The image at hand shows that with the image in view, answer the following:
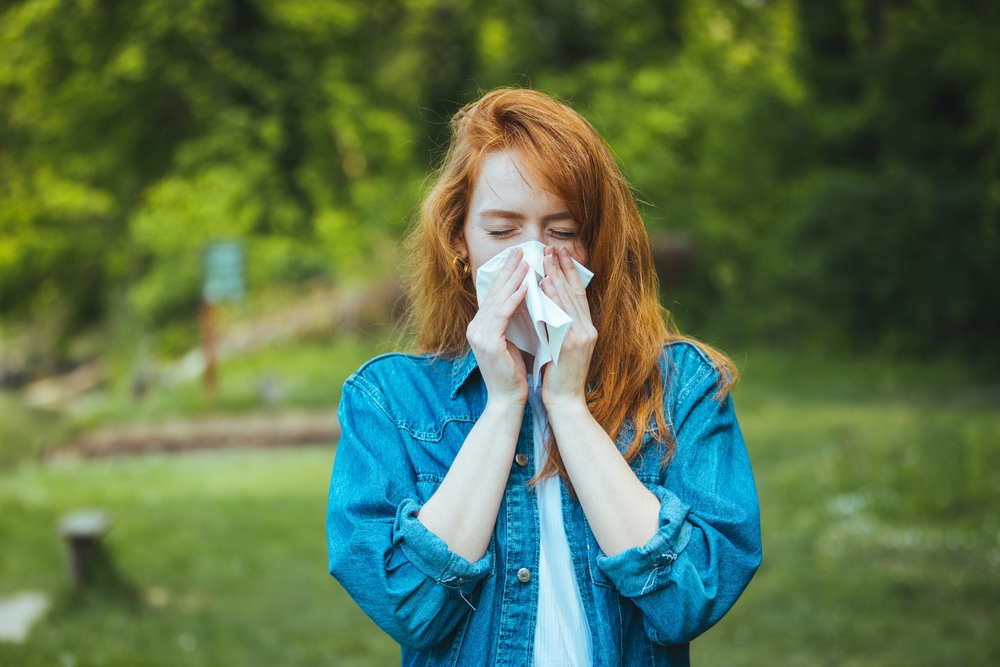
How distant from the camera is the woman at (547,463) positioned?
160 centimetres

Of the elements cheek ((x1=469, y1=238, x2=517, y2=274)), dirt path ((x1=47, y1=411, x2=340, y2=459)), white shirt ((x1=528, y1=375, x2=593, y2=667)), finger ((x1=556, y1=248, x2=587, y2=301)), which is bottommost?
dirt path ((x1=47, y1=411, x2=340, y2=459))

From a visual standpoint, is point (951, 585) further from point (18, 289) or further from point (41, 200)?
point (18, 289)

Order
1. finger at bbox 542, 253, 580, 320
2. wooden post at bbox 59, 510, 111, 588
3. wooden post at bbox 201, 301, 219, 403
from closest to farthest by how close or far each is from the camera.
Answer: finger at bbox 542, 253, 580, 320 < wooden post at bbox 59, 510, 111, 588 < wooden post at bbox 201, 301, 219, 403

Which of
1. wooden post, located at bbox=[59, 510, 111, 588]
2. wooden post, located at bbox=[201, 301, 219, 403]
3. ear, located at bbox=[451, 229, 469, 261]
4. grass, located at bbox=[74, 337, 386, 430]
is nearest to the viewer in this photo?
ear, located at bbox=[451, 229, 469, 261]

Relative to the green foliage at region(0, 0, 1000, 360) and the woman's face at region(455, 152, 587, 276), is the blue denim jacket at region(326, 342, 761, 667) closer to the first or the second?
the woman's face at region(455, 152, 587, 276)

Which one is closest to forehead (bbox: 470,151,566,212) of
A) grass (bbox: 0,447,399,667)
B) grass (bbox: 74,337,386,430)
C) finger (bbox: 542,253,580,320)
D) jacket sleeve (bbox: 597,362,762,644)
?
finger (bbox: 542,253,580,320)

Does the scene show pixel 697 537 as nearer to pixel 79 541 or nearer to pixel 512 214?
pixel 512 214

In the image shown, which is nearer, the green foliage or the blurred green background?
the blurred green background

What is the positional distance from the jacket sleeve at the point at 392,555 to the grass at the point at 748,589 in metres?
3.59

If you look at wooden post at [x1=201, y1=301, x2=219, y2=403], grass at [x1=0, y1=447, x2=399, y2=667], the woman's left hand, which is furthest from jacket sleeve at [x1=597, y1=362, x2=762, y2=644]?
wooden post at [x1=201, y1=301, x2=219, y2=403]

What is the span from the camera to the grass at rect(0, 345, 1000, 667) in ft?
16.3

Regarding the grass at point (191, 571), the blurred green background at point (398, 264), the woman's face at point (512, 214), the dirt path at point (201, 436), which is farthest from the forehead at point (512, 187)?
the dirt path at point (201, 436)

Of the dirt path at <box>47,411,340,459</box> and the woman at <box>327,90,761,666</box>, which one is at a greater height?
the woman at <box>327,90,761,666</box>

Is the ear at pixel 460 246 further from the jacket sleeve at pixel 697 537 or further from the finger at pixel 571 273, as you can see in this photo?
the jacket sleeve at pixel 697 537
